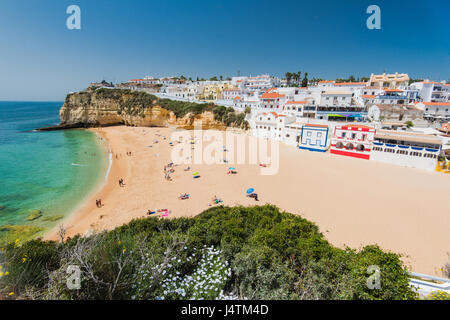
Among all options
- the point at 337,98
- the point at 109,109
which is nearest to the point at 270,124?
the point at 337,98

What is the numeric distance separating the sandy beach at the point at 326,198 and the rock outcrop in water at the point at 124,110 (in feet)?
93.7

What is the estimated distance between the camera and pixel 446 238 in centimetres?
1291

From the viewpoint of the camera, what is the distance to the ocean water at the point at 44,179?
644 inches

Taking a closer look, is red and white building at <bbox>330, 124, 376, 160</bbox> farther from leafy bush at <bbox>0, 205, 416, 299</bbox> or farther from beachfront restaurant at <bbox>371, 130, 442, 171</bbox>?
leafy bush at <bbox>0, 205, 416, 299</bbox>

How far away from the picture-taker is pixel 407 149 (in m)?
25.4

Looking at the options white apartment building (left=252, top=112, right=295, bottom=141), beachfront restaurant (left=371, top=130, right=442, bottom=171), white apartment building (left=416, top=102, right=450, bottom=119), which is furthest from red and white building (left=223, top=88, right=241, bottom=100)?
white apartment building (left=416, top=102, right=450, bottom=119)

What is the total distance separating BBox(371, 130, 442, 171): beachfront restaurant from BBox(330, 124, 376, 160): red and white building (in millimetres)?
821

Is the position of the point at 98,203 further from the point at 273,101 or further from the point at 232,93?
the point at 232,93

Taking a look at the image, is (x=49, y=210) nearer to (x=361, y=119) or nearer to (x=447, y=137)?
(x=447, y=137)

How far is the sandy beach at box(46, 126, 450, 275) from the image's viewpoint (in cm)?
1307

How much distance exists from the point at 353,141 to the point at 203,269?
1218 inches
